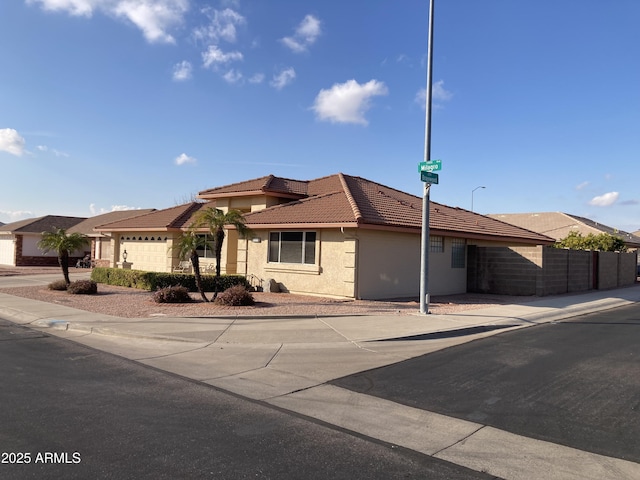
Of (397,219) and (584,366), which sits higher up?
(397,219)

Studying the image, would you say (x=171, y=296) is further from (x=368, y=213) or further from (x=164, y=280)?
(x=368, y=213)

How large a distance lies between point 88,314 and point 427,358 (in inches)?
373

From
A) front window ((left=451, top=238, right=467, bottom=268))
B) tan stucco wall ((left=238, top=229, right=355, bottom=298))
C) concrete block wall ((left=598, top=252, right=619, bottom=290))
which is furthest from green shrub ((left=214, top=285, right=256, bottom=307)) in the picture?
concrete block wall ((left=598, top=252, right=619, bottom=290))

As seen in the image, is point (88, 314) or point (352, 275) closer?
point (88, 314)

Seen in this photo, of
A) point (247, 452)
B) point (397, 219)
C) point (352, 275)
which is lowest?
point (247, 452)

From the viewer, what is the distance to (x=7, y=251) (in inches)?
1708

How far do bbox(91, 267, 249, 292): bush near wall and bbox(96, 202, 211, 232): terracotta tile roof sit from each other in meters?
4.31

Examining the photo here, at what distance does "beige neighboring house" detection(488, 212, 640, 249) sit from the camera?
1861 inches

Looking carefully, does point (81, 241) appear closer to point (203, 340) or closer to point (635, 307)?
point (203, 340)

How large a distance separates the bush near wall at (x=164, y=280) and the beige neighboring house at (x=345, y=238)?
149 centimetres

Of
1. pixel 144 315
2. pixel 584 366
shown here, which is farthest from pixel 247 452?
pixel 144 315

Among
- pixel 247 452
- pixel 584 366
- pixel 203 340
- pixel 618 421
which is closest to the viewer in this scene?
pixel 247 452

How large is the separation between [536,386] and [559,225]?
49339 millimetres

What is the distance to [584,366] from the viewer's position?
862 cm
